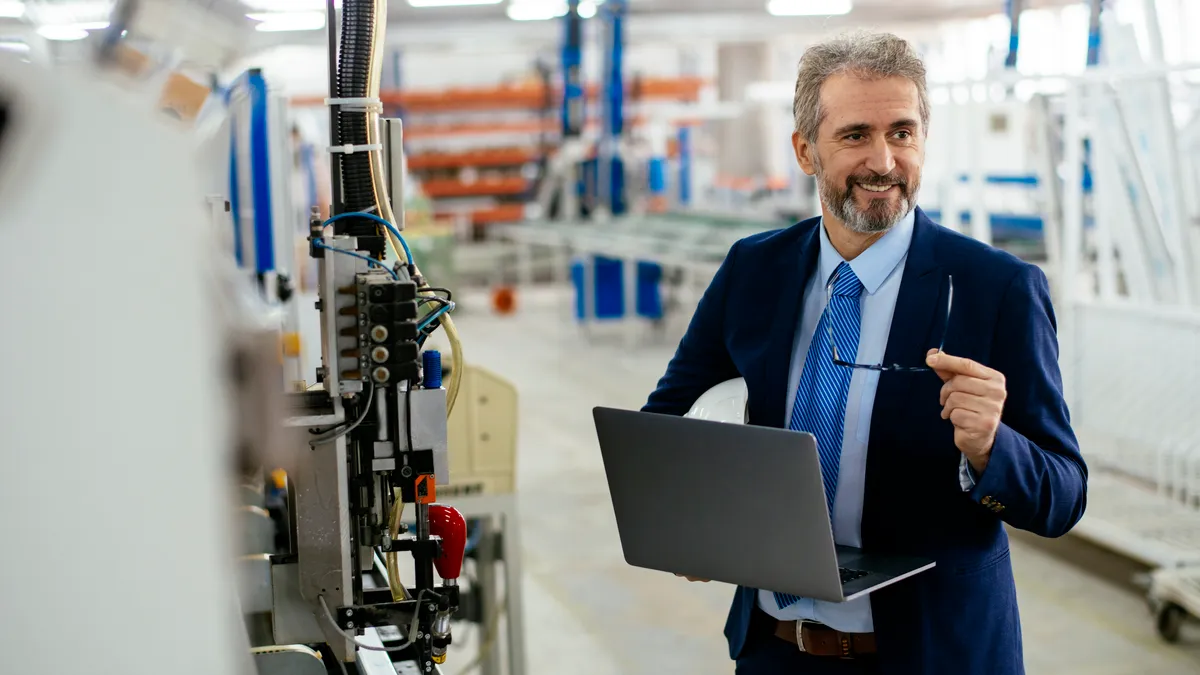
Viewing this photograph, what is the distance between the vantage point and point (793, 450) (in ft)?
4.32

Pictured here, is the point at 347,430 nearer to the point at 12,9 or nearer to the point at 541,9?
the point at 12,9

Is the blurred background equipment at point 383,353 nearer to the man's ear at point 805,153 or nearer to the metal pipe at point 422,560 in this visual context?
the metal pipe at point 422,560

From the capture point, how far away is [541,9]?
13.3 meters

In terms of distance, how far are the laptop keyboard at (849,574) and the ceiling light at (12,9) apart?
1.05 m

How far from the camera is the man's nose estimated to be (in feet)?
4.91

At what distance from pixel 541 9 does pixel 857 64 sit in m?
12.3

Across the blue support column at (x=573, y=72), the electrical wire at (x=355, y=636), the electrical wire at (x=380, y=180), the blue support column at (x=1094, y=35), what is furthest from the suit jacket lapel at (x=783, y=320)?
the blue support column at (x=573, y=72)

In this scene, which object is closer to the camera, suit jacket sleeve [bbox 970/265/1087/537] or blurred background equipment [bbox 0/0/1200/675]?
blurred background equipment [bbox 0/0/1200/675]

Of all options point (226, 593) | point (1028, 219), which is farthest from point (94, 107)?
point (1028, 219)

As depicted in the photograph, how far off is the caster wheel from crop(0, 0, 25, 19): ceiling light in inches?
149

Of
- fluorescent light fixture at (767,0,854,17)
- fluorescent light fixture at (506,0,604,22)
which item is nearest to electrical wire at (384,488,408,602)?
fluorescent light fixture at (506,0,604,22)

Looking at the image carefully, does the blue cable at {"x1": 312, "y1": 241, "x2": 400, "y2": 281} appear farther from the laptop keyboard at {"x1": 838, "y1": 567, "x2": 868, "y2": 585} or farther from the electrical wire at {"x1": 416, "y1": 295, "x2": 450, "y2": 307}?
the laptop keyboard at {"x1": 838, "y1": 567, "x2": 868, "y2": 585}

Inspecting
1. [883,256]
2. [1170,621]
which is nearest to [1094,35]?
[1170,621]

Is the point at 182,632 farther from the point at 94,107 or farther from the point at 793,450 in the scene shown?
the point at 793,450
